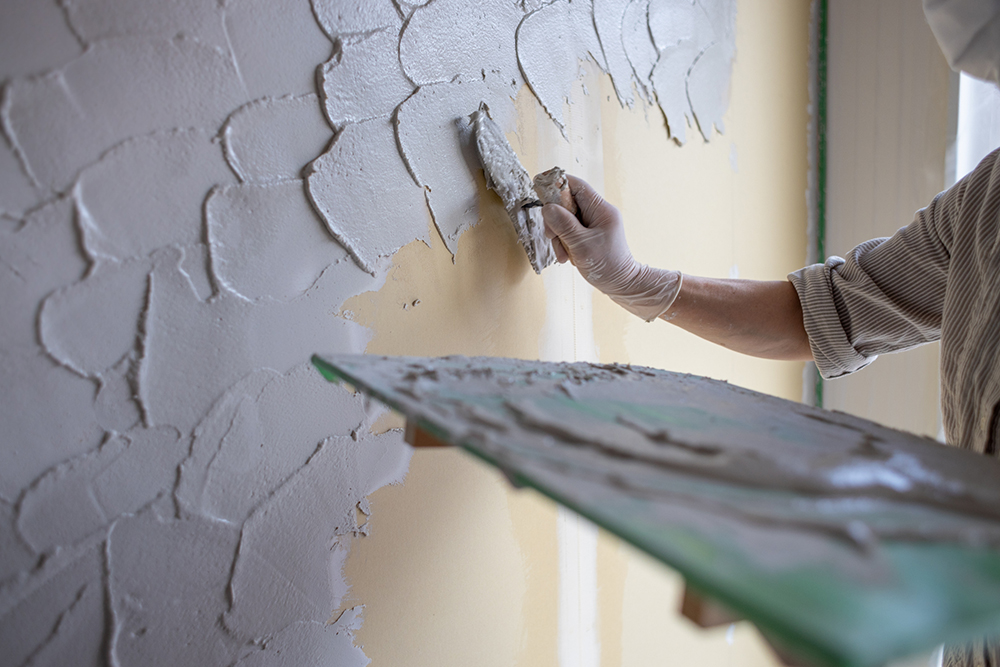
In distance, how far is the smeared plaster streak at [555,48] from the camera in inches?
37.8

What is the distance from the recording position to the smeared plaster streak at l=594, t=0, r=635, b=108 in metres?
1.10

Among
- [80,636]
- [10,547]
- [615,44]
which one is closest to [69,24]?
[10,547]

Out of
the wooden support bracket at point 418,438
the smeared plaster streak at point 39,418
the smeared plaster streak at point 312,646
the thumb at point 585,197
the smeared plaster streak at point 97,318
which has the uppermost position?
the thumb at point 585,197

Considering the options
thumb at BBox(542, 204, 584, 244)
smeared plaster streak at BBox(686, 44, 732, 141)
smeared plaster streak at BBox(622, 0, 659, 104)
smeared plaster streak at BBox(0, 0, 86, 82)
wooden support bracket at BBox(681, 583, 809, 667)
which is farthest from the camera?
smeared plaster streak at BBox(686, 44, 732, 141)

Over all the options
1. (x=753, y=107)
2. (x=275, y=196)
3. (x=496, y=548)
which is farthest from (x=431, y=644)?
(x=753, y=107)

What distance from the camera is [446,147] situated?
850mm

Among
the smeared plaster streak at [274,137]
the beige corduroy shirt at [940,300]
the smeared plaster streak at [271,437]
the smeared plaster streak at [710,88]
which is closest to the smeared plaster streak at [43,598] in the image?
the smeared plaster streak at [271,437]

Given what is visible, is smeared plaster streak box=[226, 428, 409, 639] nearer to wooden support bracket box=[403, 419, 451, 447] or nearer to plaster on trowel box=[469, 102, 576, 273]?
wooden support bracket box=[403, 419, 451, 447]

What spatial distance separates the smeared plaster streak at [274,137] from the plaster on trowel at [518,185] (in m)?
0.25

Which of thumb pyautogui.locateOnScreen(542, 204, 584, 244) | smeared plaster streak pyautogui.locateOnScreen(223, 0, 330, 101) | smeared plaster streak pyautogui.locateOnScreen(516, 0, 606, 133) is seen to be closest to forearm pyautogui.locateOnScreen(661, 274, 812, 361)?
thumb pyautogui.locateOnScreen(542, 204, 584, 244)

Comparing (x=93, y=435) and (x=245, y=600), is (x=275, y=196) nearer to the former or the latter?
(x=93, y=435)

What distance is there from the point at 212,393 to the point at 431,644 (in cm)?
52

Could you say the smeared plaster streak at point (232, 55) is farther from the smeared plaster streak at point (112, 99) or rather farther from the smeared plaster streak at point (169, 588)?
the smeared plaster streak at point (169, 588)

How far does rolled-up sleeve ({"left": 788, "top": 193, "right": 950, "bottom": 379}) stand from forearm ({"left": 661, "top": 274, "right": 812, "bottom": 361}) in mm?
37
